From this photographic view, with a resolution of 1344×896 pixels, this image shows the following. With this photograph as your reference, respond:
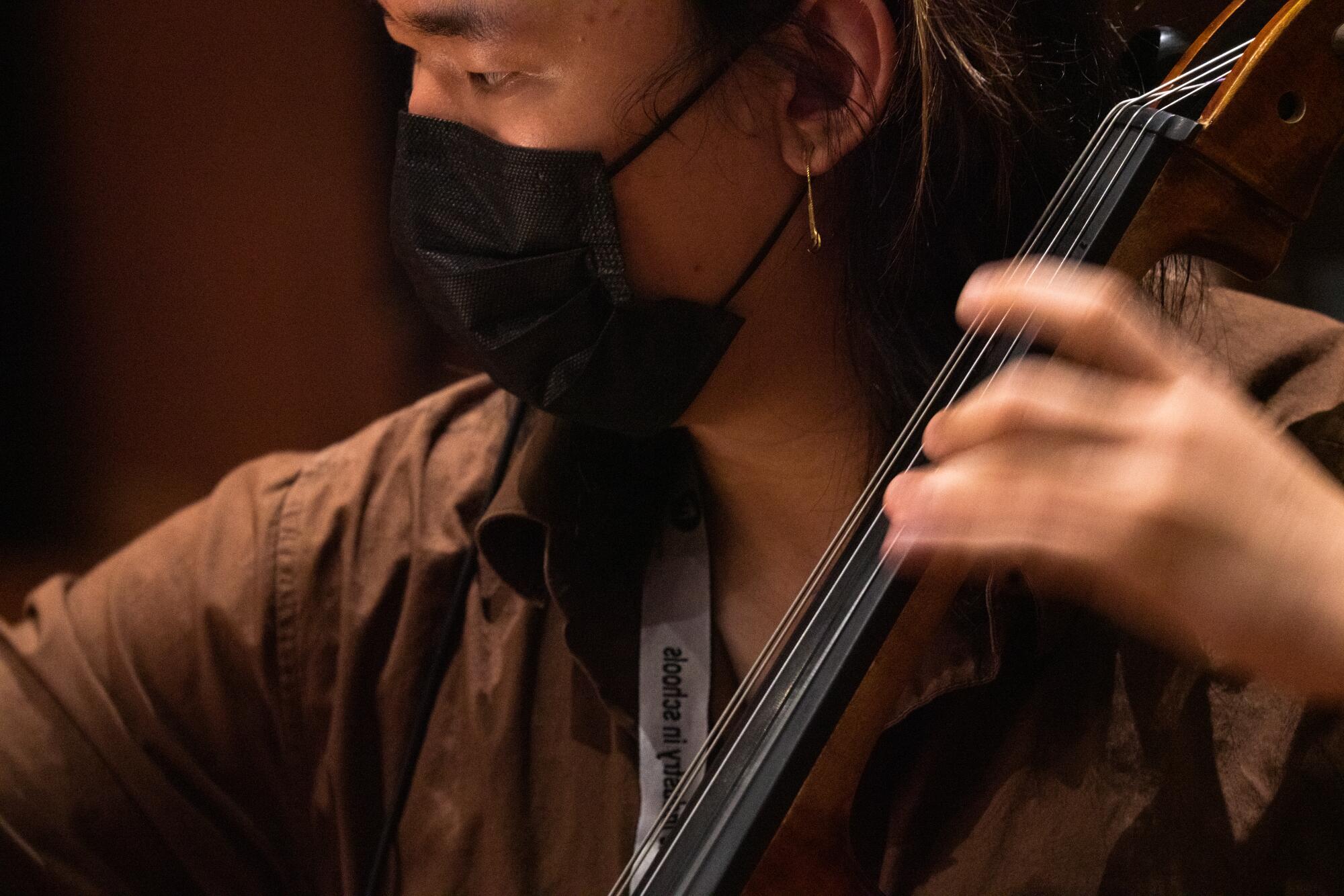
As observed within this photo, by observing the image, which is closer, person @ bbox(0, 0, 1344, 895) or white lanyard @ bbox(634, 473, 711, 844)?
person @ bbox(0, 0, 1344, 895)

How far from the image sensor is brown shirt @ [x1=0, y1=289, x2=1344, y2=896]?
80cm

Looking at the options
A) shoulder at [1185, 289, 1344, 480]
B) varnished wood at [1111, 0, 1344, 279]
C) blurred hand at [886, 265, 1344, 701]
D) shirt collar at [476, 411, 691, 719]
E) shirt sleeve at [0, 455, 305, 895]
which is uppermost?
varnished wood at [1111, 0, 1344, 279]

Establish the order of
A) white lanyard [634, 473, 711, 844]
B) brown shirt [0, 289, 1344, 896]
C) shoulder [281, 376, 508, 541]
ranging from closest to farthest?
brown shirt [0, 289, 1344, 896]
white lanyard [634, 473, 711, 844]
shoulder [281, 376, 508, 541]

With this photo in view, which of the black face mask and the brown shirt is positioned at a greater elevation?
the black face mask

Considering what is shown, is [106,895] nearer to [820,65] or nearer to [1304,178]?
[820,65]

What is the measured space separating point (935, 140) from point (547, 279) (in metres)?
0.28

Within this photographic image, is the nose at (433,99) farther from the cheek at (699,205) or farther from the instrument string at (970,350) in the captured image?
the instrument string at (970,350)

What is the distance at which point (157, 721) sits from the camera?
1080 millimetres

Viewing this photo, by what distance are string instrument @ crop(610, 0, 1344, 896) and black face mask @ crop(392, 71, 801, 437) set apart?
176 mm

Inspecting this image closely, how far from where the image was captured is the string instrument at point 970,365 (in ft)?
2.20

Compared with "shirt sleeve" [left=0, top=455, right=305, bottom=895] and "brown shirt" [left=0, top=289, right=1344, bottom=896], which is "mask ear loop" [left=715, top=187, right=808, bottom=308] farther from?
"shirt sleeve" [left=0, top=455, right=305, bottom=895]

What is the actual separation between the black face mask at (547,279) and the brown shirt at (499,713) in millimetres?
188

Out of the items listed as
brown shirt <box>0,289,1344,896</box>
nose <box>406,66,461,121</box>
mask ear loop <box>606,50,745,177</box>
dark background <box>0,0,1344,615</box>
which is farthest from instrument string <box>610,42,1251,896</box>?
dark background <box>0,0,1344,615</box>

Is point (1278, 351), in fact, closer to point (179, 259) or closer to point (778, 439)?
point (778, 439)
